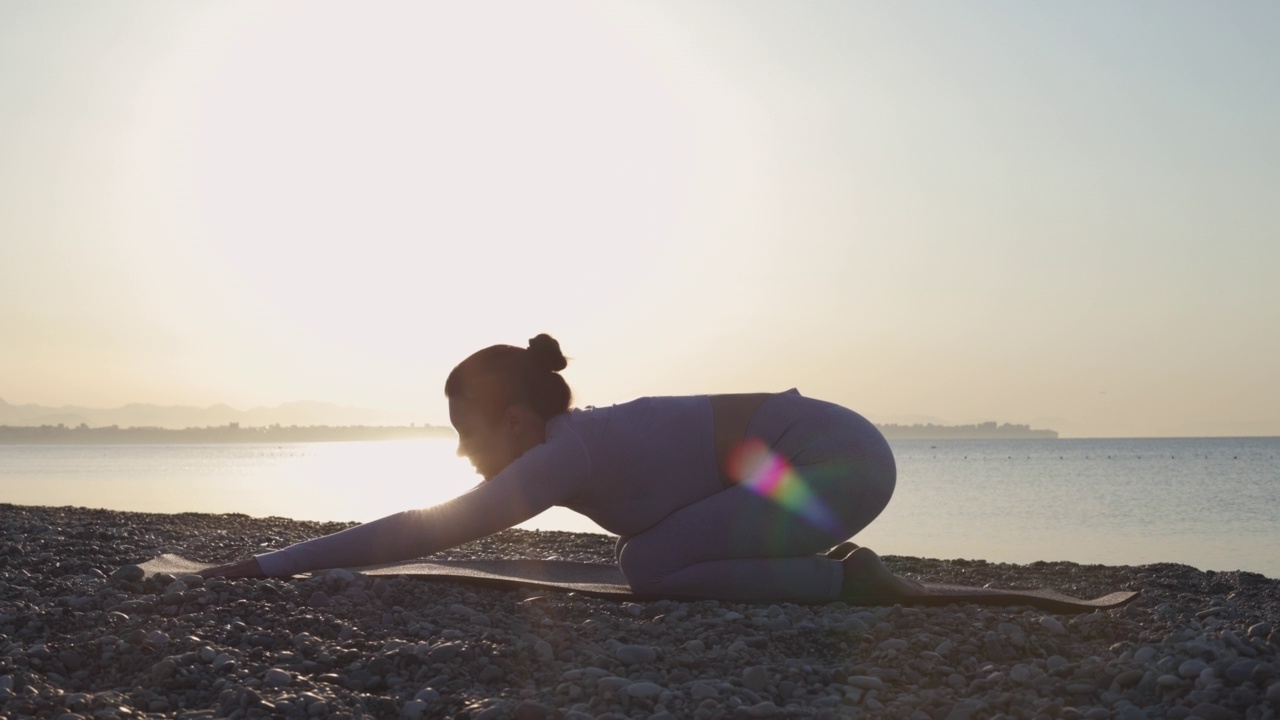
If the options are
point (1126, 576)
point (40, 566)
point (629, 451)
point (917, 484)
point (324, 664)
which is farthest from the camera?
A: point (917, 484)

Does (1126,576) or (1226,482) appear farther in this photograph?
(1226,482)

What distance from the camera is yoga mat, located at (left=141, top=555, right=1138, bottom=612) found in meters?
4.73

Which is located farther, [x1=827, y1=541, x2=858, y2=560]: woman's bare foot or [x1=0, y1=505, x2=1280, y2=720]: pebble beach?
[x1=827, y1=541, x2=858, y2=560]: woman's bare foot

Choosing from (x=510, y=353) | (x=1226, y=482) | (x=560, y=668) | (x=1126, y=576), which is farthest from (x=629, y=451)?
(x=1226, y=482)

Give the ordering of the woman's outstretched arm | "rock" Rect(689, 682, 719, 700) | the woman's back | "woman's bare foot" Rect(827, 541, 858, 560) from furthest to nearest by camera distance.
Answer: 1. "woman's bare foot" Rect(827, 541, 858, 560)
2. the woman's back
3. the woman's outstretched arm
4. "rock" Rect(689, 682, 719, 700)

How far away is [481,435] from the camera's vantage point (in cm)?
454

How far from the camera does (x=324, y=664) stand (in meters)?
3.53

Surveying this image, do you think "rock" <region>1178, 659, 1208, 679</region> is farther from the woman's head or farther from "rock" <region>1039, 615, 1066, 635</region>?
the woman's head

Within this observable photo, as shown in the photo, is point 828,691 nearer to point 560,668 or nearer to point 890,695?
point 890,695

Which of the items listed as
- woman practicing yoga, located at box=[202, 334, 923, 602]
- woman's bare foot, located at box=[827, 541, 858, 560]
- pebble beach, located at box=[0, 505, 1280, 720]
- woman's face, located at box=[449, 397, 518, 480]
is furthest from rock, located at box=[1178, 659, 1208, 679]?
woman's face, located at box=[449, 397, 518, 480]

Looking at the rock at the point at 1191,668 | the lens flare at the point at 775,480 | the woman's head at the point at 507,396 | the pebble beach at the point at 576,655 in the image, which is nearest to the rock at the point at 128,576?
the pebble beach at the point at 576,655

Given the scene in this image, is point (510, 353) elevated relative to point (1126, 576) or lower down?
elevated

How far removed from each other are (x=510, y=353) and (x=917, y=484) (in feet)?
118

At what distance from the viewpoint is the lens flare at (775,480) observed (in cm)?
465
